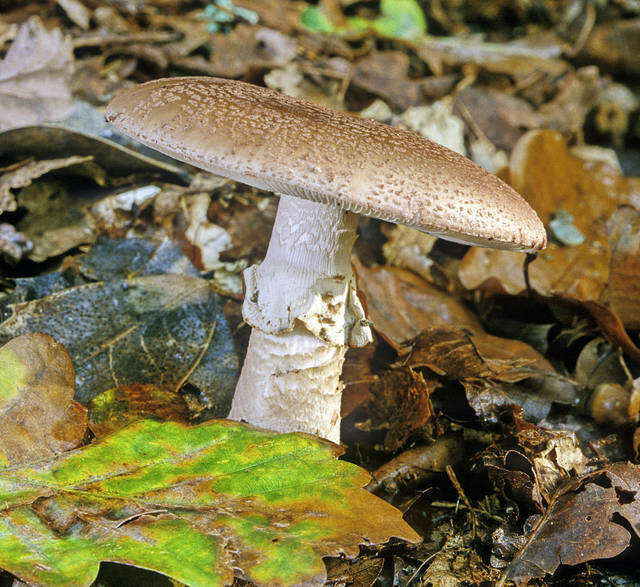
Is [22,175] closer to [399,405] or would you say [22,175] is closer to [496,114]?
[399,405]

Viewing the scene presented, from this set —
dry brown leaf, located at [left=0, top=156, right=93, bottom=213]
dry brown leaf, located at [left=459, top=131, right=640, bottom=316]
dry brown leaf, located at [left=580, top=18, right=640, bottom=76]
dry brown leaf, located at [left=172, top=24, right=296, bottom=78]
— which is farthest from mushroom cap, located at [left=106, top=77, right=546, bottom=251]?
dry brown leaf, located at [left=580, top=18, right=640, bottom=76]

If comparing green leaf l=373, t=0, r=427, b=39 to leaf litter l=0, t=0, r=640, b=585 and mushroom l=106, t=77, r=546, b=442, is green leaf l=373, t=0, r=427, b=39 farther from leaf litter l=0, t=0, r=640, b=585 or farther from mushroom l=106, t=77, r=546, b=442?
mushroom l=106, t=77, r=546, b=442

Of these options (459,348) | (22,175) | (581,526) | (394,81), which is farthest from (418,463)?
(394,81)

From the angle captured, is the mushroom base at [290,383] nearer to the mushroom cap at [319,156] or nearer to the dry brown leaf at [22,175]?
the mushroom cap at [319,156]

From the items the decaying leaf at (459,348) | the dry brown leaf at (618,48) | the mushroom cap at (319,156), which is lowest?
the decaying leaf at (459,348)

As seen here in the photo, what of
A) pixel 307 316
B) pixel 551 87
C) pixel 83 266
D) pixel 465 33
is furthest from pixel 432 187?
pixel 465 33

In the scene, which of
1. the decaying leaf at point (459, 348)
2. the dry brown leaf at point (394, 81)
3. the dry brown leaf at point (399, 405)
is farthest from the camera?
the dry brown leaf at point (394, 81)

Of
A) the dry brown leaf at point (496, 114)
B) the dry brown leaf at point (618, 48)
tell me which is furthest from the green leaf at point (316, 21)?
the dry brown leaf at point (618, 48)
